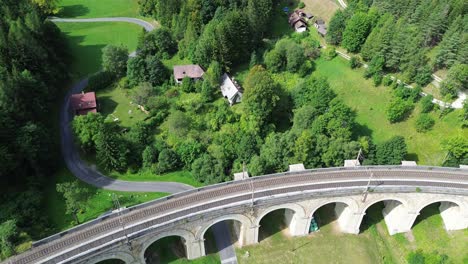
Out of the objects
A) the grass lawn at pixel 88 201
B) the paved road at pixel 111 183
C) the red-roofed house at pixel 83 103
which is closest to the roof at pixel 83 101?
the red-roofed house at pixel 83 103

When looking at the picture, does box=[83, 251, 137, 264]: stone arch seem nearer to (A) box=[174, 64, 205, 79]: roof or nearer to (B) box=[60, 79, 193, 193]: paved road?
(B) box=[60, 79, 193, 193]: paved road

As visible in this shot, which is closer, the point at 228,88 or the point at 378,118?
the point at 378,118

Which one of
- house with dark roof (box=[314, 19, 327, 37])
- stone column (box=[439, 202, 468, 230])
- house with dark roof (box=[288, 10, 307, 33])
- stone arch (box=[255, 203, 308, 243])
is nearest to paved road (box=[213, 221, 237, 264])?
stone arch (box=[255, 203, 308, 243])

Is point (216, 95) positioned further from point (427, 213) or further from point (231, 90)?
point (427, 213)

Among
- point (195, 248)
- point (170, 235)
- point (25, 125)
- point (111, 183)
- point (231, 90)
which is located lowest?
point (195, 248)

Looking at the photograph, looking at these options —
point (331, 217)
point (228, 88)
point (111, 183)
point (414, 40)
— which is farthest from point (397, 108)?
point (111, 183)

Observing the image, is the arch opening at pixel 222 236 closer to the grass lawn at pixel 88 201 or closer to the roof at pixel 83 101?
the grass lawn at pixel 88 201
